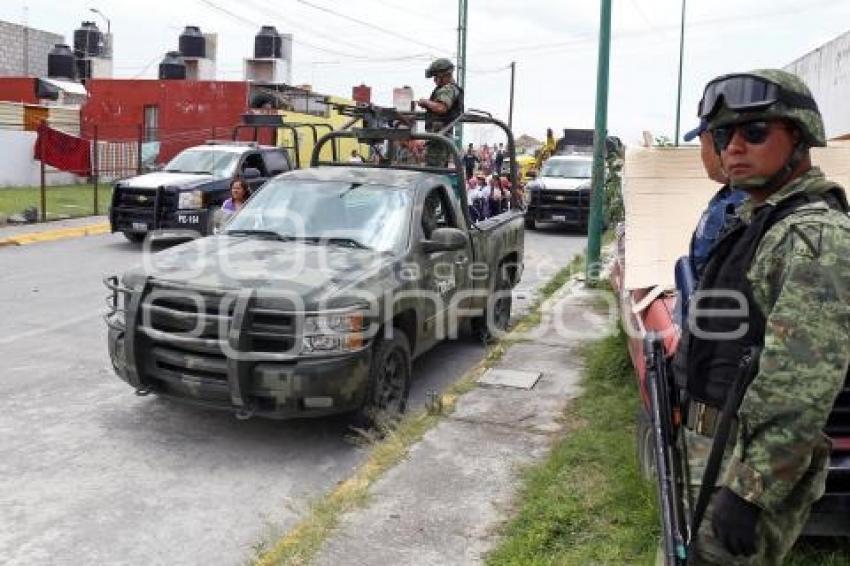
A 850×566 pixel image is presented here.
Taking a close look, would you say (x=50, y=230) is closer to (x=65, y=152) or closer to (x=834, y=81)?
(x=65, y=152)

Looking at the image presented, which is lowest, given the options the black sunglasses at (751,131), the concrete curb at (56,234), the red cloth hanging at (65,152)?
the concrete curb at (56,234)

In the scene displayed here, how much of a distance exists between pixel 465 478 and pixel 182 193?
9765 mm

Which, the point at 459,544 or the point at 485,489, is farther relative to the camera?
the point at 485,489

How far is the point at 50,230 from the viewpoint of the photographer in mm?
14891

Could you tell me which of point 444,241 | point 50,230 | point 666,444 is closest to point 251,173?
point 50,230

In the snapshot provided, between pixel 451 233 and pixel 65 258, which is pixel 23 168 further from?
pixel 451 233

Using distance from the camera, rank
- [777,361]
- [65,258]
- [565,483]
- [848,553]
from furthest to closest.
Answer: [65,258], [565,483], [848,553], [777,361]

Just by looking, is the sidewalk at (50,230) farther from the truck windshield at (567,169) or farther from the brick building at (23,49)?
the brick building at (23,49)

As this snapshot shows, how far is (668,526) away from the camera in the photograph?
88.9 inches

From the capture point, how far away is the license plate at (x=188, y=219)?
508 inches

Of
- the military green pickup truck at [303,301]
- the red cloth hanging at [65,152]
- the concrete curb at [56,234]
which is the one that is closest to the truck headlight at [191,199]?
the concrete curb at [56,234]

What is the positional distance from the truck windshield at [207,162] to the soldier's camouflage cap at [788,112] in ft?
40.0

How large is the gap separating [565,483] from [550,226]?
15.7 m

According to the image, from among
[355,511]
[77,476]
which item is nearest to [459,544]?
[355,511]
